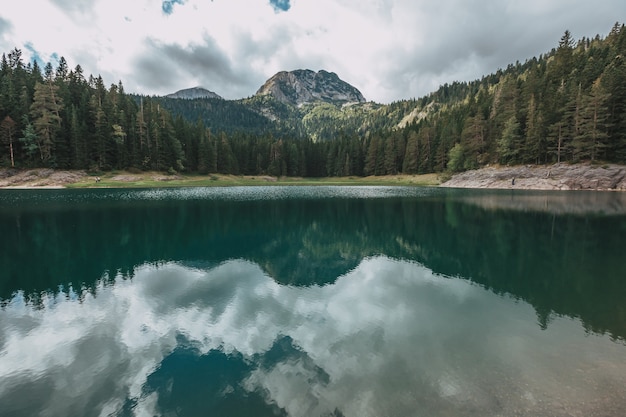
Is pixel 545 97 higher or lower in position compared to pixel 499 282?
higher

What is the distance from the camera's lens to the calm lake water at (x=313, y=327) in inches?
258

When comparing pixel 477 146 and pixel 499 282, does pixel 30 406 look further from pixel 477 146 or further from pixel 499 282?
pixel 477 146

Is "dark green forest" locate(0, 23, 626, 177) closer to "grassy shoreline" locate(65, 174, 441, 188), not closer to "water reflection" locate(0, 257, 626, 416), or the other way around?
"grassy shoreline" locate(65, 174, 441, 188)

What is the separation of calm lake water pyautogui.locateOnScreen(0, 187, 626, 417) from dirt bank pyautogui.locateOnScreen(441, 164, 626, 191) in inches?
2116

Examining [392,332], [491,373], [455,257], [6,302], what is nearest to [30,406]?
[6,302]

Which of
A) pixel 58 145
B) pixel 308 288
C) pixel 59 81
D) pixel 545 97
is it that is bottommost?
pixel 308 288

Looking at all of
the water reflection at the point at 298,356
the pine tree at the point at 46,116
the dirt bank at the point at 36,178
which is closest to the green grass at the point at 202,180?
the dirt bank at the point at 36,178

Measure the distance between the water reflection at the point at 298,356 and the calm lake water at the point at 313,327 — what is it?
0.05 meters

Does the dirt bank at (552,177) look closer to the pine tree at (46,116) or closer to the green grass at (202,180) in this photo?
the green grass at (202,180)

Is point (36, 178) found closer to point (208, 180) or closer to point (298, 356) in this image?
point (208, 180)

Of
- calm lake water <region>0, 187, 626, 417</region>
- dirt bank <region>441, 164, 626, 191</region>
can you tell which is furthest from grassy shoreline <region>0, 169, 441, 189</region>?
calm lake water <region>0, 187, 626, 417</region>

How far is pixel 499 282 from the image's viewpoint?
1416 centimetres

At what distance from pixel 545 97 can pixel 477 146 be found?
19738mm

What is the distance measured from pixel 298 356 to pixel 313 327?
Answer: 186 centimetres
